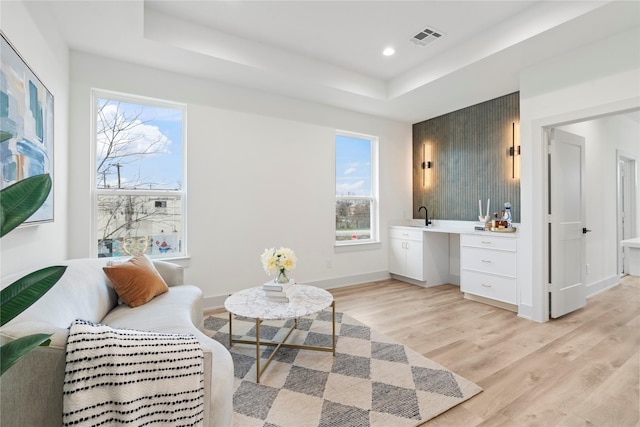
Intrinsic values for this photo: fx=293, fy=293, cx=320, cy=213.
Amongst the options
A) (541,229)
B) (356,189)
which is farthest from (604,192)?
(356,189)

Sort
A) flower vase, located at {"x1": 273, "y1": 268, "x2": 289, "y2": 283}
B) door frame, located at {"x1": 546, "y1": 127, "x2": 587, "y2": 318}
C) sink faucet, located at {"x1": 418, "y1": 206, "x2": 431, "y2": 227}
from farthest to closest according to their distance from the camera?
sink faucet, located at {"x1": 418, "y1": 206, "x2": 431, "y2": 227} → door frame, located at {"x1": 546, "y1": 127, "x2": 587, "y2": 318} → flower vase, located at {"x1": 273, "y1": 268, "x2": 289, "y2": 283}

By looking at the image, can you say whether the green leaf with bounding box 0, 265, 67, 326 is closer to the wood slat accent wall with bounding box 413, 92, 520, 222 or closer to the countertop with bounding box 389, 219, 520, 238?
the countertop with bounding box 389, 219, 520, 238

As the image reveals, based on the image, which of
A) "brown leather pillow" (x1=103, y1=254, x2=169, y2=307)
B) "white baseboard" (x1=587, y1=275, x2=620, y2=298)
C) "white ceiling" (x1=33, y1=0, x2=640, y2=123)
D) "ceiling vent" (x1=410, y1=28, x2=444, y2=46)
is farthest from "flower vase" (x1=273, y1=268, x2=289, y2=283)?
"white baseboard" (x1=587, y1=275, x2=620, y2=298)

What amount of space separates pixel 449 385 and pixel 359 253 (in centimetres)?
271

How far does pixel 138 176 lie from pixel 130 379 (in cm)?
266

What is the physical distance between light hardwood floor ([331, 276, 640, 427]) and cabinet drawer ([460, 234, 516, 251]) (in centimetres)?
72

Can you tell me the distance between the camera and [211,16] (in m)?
2.71

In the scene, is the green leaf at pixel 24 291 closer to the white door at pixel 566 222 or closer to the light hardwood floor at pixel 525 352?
the light hardwood floor at pixel 525 352

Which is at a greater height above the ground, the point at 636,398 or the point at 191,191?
the point at 191,191

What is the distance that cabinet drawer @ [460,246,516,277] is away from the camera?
3320mm

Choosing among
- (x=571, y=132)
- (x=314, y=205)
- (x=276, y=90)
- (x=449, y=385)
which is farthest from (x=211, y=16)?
(x=571, y=132)

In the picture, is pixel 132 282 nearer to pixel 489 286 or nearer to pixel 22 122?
pixel 22 122

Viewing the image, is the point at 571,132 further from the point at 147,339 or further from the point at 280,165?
the point at 147,339

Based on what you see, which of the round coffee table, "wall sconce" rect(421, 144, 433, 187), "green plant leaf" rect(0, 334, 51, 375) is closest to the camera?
"green plant leaf" rect(0, 334, 51, 375)
